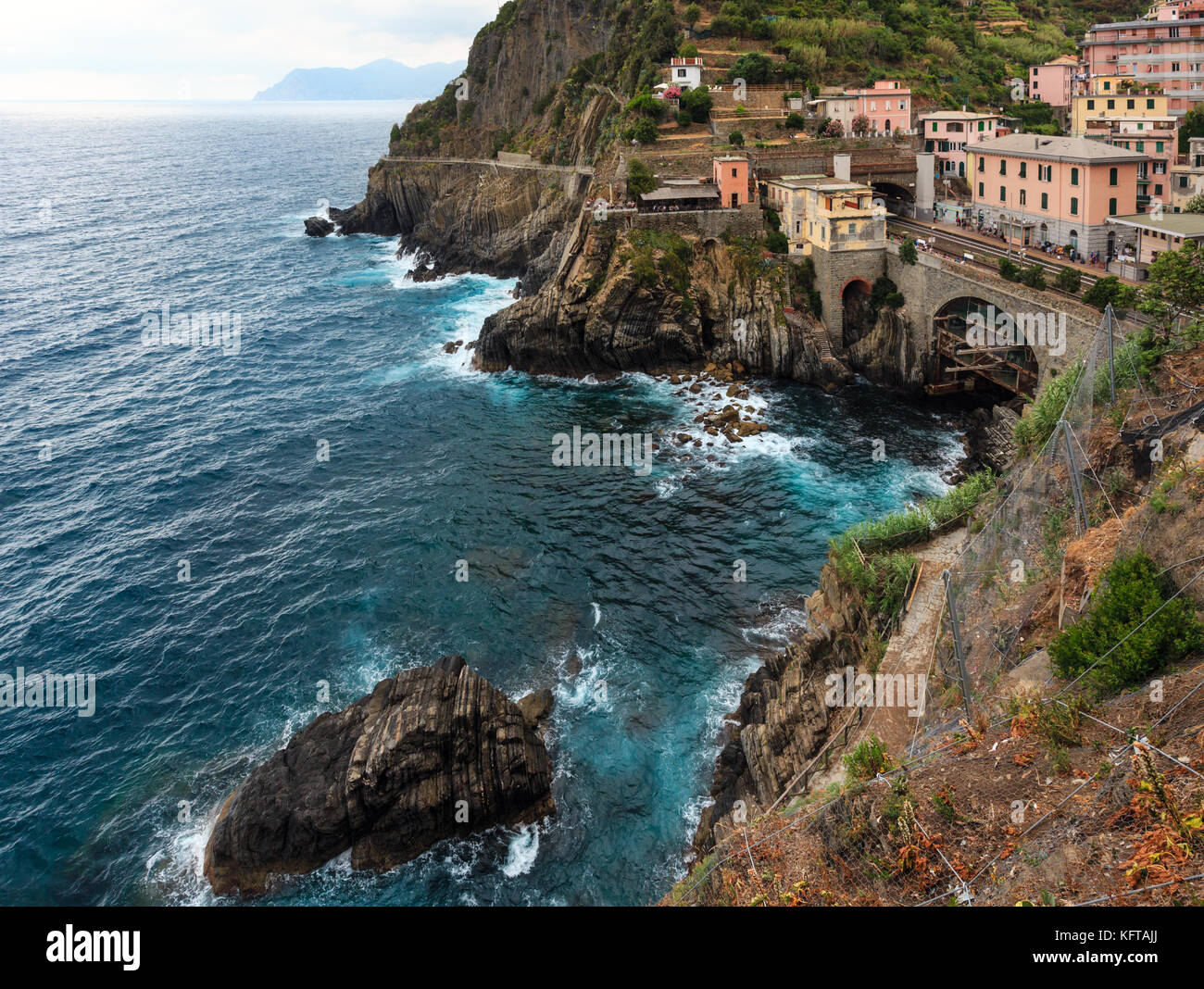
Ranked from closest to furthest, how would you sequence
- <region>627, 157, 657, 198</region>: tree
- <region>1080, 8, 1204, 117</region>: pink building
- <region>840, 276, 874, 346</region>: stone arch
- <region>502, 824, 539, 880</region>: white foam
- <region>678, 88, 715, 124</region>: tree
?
<region>502, 824, 539, 880</region>: white foam, <region>840, 276, 874, 346</region>: stone arch, <region>627, 157, 657, 198</region>: tree, <region>1080, 8, 1204, 117</region>: pink building, <region>678, 88, 715, 124</region>: tree

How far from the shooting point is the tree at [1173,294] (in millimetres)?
35781

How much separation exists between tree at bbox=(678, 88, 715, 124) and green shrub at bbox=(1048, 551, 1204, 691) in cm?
8493

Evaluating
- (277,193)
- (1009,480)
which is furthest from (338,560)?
(277,193)

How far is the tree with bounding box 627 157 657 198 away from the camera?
7944 centimetres

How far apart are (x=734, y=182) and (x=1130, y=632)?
2679 inches

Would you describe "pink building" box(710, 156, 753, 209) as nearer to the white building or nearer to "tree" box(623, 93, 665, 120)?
"tree" box(623, 93, 665, 120)

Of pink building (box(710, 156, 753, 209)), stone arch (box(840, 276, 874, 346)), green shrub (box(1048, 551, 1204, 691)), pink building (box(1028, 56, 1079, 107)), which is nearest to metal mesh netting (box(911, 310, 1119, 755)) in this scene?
green shrub (box(1048, 551, 1204, 691))

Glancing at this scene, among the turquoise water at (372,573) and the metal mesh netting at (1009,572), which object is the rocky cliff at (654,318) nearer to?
the turquoise water at (372,573)

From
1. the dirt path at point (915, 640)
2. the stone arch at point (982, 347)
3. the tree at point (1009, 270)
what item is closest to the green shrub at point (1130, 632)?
the dirt path at point (915, 640)

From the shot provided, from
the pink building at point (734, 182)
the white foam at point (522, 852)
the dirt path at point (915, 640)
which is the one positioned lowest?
the white foam at point (522, 852)

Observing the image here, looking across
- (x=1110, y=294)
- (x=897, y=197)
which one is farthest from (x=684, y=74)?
(x=1110, y=294)

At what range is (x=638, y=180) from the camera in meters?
79.4

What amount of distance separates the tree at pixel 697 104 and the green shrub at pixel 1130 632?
3344 inches

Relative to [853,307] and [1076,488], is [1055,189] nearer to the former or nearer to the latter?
[853,307]
